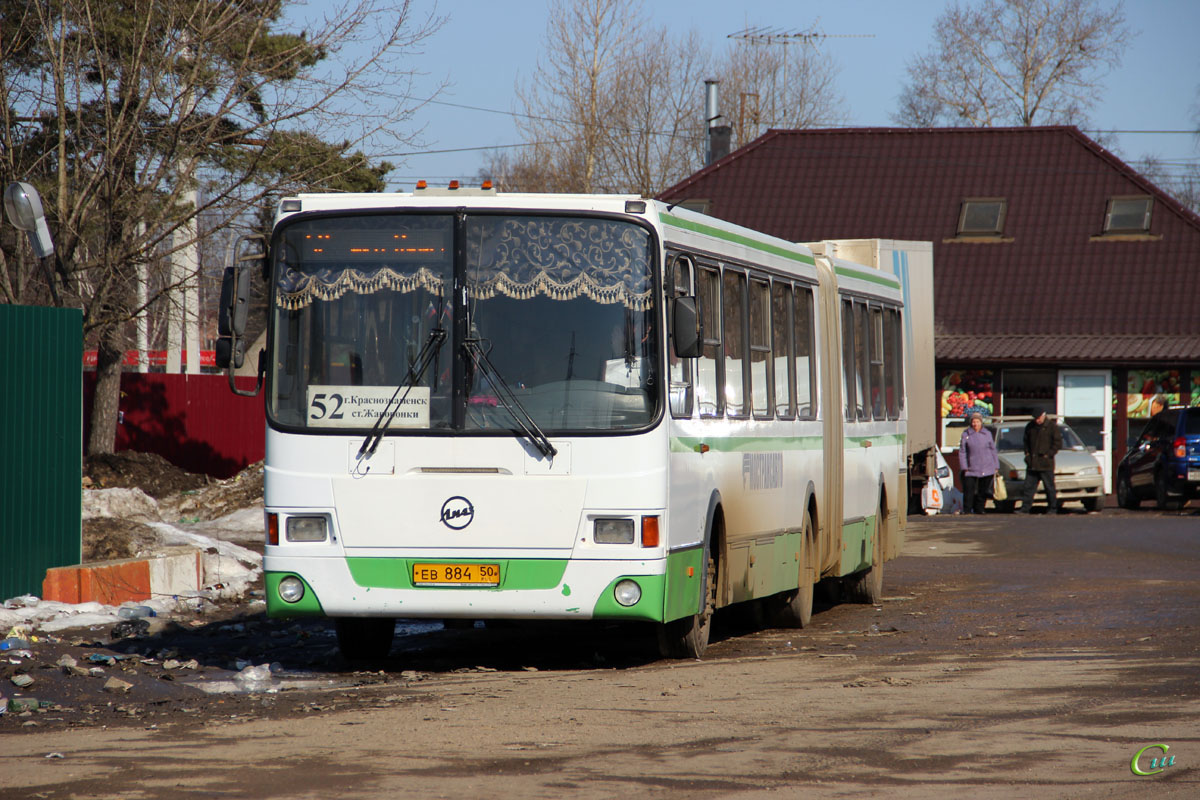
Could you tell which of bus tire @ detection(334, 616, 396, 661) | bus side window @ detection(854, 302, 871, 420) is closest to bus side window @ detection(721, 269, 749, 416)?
bus tire @ detection(334, 616, 396, 661)

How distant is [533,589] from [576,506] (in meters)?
0.54

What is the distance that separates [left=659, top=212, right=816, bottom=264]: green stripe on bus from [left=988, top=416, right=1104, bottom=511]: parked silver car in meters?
17.7

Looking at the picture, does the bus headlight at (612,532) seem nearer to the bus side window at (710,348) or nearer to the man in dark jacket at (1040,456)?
the bus side window at (710,348)

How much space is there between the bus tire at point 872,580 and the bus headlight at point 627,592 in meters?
6.28

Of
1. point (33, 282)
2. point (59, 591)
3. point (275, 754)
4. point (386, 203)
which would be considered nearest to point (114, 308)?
point (33, 282)

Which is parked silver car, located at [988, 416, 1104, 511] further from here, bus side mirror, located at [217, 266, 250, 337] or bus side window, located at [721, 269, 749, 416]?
bus side mirror, located at [217, 266, 250, 337]

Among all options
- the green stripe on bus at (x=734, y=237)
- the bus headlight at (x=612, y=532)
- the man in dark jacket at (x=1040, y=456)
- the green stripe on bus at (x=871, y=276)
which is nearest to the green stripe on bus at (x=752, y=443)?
the bus headlight at (x=612, y=532)

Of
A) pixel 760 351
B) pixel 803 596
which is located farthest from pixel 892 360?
pixel 760 351

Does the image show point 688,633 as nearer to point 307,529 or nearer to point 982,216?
point 307,529

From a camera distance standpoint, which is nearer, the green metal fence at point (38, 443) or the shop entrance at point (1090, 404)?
the green metal fence at point (38, 443)

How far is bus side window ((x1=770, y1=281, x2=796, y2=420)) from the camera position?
1309 centimetres

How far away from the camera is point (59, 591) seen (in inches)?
549

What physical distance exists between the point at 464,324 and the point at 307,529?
1527mm

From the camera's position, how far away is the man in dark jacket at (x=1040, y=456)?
96.4 feet
